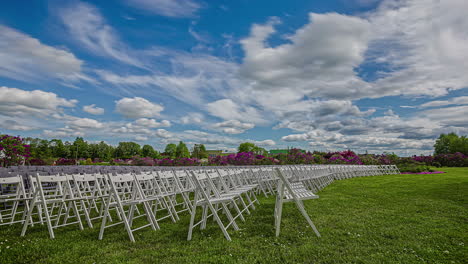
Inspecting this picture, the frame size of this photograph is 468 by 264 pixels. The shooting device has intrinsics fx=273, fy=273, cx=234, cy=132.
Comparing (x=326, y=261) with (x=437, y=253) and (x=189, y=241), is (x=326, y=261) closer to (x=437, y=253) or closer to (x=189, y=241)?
(x=437, y=253)

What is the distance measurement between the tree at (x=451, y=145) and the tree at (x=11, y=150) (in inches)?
2255

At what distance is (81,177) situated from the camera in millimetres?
5219

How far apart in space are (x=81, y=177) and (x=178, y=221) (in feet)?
6.70

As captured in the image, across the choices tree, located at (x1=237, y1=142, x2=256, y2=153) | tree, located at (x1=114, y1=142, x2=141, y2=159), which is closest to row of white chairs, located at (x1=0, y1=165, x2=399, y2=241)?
tree, located at (x1=237, y1=142, x2=256, y2=153)

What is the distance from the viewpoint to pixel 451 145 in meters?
50.8

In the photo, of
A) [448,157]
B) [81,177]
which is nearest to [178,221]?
[81,177]

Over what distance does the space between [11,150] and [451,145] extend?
63.5 metres

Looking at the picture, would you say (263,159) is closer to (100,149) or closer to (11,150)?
(11,150)

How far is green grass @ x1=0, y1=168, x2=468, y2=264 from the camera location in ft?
10.1

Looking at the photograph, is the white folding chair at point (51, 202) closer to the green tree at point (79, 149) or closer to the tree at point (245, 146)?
the tree at point (245, 146)

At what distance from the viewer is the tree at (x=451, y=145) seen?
48.1m

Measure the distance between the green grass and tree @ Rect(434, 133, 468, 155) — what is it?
53206mm

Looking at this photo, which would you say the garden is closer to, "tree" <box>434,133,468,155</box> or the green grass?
the green grass

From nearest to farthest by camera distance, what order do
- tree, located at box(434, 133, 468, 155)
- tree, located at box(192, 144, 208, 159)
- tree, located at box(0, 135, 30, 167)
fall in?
tree, located at box(0, 135, 30, 167), tree, located at box(434, 133, 468, 155), tree, located at box(192, 144, 208, 159)
